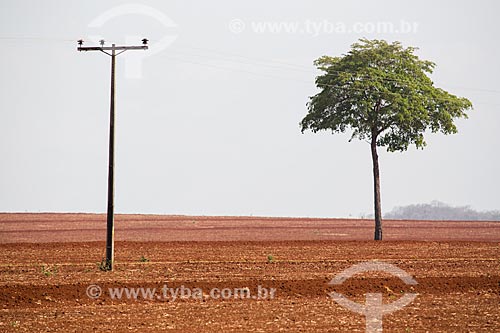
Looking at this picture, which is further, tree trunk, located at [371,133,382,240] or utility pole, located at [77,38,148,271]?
tree trunk, located at [371,133,382,240]

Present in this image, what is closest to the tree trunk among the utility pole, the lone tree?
the lone tree

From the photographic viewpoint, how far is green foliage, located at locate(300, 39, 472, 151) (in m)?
56.8

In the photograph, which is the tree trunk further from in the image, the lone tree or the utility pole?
the utility pole

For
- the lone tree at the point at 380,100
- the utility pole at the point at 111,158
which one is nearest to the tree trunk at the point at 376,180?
the lone tree at the point at 380,100

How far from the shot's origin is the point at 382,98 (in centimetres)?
5703

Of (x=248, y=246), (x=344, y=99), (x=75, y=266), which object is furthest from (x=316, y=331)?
(x=344, y=99)

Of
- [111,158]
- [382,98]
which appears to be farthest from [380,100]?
[111,158]

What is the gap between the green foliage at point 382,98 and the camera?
56.8 metres

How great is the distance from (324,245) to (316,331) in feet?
102

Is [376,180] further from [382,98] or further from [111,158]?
[111,158]

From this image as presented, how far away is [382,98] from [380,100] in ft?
1.49

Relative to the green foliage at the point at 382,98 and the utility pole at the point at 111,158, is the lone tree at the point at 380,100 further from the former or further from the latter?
the utility pole at the point at 111,158

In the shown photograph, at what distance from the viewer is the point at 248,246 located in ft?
171

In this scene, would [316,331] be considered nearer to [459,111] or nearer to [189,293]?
[189,293]
